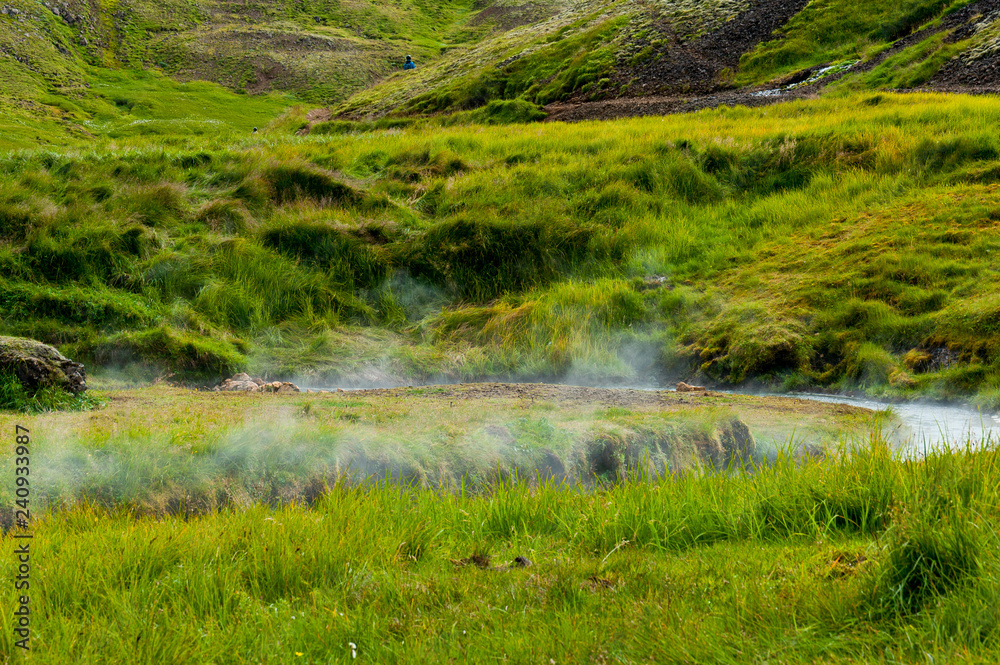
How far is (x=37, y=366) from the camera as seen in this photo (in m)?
7.47

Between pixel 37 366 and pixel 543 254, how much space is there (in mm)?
8809

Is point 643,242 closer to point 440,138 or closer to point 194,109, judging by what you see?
point 440,138

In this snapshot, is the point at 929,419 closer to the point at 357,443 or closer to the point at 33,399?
the point at 357,443

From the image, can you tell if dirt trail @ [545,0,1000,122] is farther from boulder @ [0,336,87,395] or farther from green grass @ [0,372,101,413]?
green grass @ [0,372,101,413]

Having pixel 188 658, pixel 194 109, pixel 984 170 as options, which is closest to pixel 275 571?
pixel 188 658

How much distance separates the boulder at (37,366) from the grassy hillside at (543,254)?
11.1 ft

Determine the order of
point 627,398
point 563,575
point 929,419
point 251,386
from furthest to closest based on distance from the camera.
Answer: point 251,386
point 627,398
point 929,419
point 563,575

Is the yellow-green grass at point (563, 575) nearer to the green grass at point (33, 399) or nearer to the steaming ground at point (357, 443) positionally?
the steaming ground at point (357, 443)

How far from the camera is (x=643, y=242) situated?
45.7 ft

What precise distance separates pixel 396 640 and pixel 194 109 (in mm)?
59952

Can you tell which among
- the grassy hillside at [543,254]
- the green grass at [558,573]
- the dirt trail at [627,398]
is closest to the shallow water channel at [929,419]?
the grassy hillside at [543,254]

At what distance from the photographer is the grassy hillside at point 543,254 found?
10.5 metres

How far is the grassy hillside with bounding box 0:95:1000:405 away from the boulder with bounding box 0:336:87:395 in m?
3.37

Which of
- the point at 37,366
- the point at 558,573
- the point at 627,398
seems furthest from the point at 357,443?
the point at 37,366
